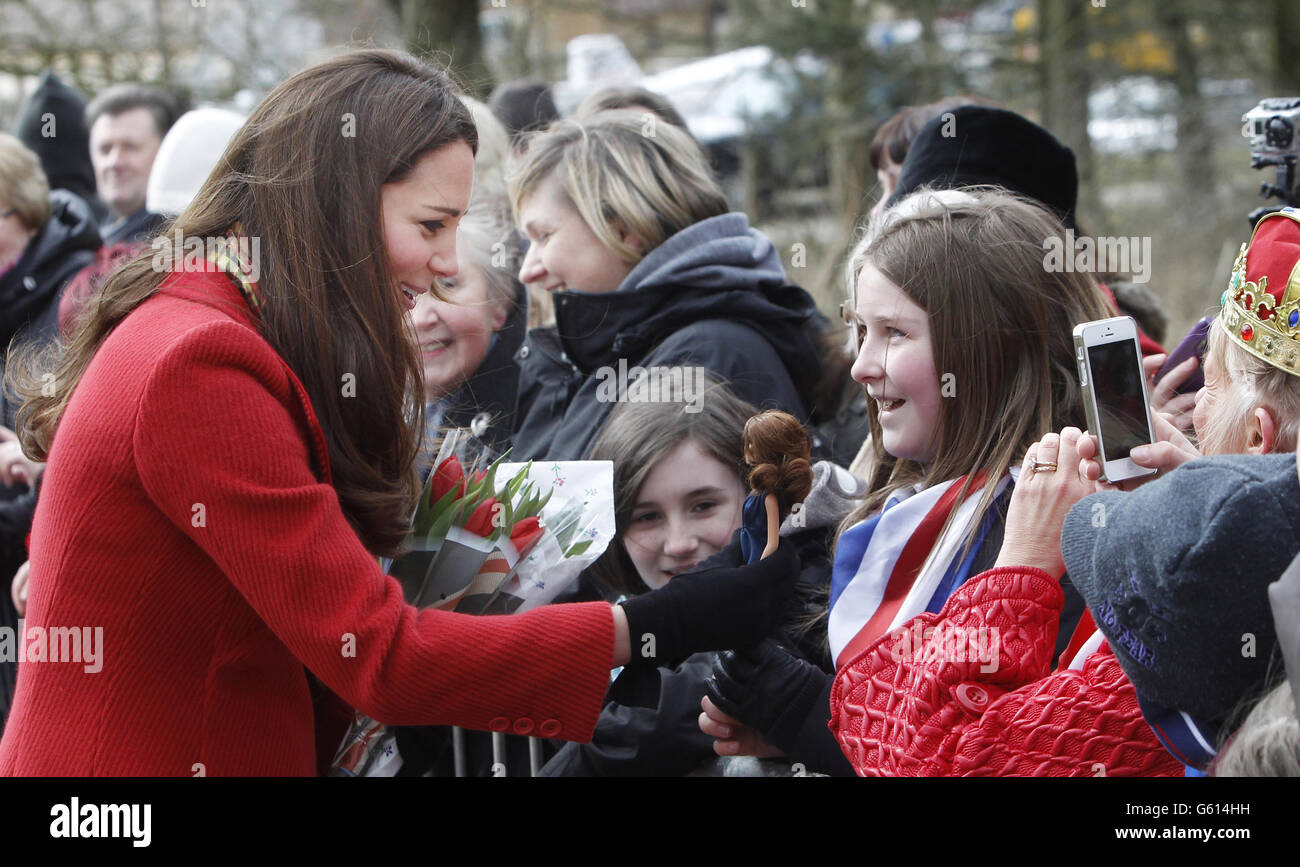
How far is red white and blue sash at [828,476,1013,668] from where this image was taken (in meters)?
2.22

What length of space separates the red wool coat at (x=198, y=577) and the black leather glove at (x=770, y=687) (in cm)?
58

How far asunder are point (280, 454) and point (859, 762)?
3.38 feet

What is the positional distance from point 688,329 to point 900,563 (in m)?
1.07

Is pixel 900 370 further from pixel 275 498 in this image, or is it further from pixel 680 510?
pixel 275 498

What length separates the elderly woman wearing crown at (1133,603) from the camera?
1478mm

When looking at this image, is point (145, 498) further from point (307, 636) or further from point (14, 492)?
point (14, 492)

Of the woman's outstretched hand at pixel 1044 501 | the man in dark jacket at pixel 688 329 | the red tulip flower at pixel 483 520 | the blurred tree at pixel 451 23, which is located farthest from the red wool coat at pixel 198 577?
the blurred tree at pixel 451 23

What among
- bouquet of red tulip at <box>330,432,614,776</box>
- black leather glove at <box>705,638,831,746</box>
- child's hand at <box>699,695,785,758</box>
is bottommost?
child's hand at <box>699,695,785,758</box>

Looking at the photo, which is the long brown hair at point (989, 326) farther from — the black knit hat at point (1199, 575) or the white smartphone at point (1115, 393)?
the black knit hat at point (1199, 575)

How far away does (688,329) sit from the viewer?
3.17 m

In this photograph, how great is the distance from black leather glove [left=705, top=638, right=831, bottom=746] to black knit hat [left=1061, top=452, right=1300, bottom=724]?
0.77 metres

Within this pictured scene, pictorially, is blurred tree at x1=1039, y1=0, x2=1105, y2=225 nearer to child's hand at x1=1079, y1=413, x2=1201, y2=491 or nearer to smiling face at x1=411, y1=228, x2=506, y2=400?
smiling face at x1=411, y1=228, x2=506, y2=400

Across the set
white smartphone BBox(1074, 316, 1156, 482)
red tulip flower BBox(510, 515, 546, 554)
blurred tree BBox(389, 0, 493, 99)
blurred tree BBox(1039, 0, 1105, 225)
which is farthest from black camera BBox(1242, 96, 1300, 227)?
blurred tree BBox(1039, 0, 1105, 225)

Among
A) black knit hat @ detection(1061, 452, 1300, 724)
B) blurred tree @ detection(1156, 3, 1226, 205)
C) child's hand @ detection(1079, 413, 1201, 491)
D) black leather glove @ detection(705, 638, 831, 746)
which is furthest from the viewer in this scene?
blurred tree @ detection(1156, 3, 1226, 205)
